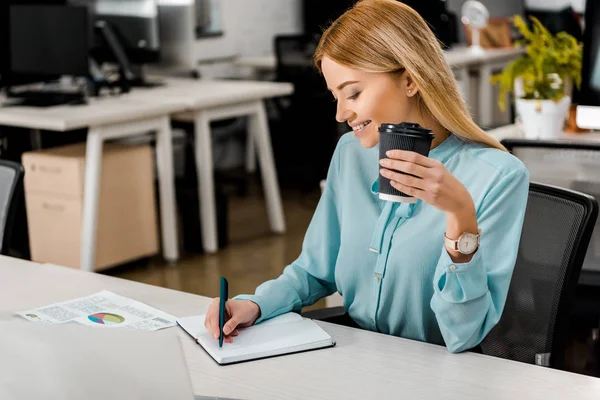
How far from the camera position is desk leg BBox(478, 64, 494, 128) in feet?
22.7

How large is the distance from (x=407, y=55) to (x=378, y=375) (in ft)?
1.79

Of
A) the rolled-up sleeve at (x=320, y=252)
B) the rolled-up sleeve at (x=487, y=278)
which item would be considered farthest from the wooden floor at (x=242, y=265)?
the rolled-up sleeve at (x=487, y=278)

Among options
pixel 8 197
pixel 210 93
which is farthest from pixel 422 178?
pixel 210 93

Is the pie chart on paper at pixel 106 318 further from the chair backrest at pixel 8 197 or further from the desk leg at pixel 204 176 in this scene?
the desk leg at pixel 204 176

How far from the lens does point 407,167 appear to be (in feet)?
4.12

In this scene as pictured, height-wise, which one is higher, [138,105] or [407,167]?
[407,167]

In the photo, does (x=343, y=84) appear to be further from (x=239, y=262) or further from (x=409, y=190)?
(x=239, y=262)

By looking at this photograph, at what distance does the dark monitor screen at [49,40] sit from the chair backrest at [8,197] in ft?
7.18

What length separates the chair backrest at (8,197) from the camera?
7.02 feet

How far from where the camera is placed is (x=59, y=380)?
3.12ft

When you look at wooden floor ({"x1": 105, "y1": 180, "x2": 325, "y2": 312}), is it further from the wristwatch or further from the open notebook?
the wristwatch

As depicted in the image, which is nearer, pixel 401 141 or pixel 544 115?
pixel 401 141

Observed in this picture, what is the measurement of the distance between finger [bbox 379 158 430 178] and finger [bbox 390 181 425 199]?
0.07 ft

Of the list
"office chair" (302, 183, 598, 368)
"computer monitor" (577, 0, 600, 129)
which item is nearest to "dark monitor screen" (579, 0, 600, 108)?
"computer monitor" (577, 0, 600, 129)
